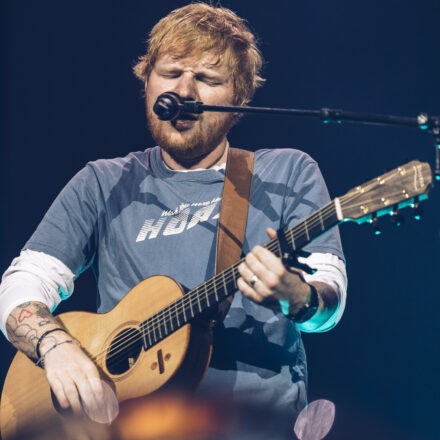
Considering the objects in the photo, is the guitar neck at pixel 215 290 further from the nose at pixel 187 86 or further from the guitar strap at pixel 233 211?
the nose at pixel 187 86

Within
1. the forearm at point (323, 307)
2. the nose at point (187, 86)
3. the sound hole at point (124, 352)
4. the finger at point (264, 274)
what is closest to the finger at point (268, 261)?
the finger at point (264, 274)

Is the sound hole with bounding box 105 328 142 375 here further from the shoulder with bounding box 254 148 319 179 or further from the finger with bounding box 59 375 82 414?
the shoulder with bounding box 254 148 319 179

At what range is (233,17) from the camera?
10.4 feet

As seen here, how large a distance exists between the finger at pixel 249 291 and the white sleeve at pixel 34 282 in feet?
3.29

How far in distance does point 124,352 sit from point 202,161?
1023mm

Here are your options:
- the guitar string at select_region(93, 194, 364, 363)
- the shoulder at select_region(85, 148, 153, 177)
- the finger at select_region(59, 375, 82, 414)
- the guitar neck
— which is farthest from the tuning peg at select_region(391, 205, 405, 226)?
the shoulder at select_region(85, 148, 153, 177)

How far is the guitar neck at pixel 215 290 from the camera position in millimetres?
1986

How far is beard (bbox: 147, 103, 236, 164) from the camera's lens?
2.81m

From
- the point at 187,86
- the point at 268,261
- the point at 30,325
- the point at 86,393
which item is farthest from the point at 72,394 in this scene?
the point at 187,86

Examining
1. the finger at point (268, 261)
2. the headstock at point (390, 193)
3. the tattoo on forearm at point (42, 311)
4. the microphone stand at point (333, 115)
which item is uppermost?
the microphone stand at point (333, 115)

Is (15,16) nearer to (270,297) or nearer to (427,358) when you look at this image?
(270,297)

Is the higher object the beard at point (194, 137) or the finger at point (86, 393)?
the beard at point (194, 137)

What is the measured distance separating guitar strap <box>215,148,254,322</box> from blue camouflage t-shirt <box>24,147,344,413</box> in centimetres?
5

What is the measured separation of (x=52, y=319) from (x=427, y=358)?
231 cm
